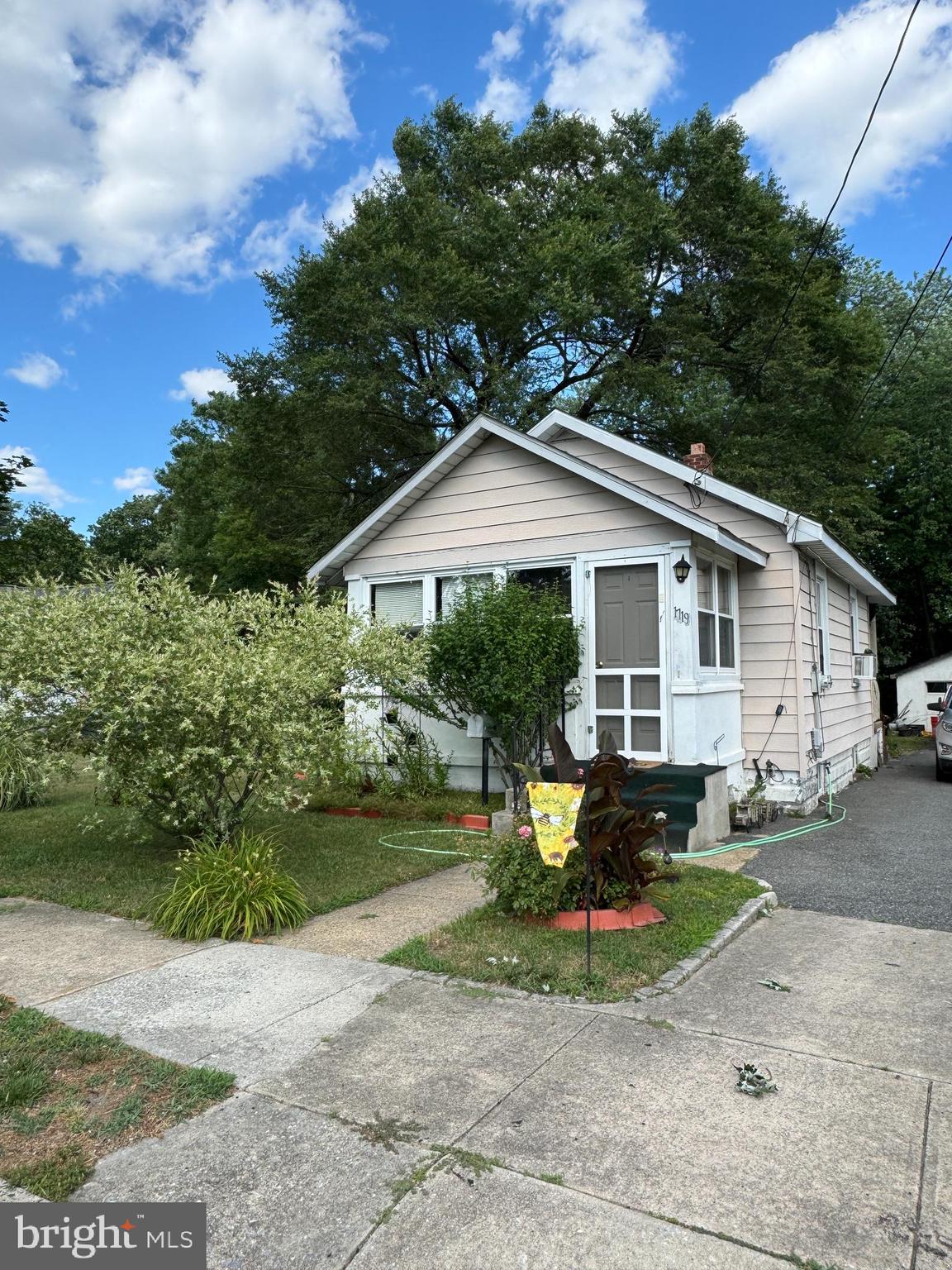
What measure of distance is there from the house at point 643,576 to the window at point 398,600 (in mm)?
23

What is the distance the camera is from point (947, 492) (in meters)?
24.2

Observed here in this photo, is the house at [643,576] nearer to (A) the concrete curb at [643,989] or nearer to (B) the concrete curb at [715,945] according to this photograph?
(B) the concrete curb at [715,945]

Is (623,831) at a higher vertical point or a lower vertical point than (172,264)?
lower

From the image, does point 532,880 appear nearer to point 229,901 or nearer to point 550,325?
point 229,901

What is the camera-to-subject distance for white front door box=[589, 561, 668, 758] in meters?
8.78

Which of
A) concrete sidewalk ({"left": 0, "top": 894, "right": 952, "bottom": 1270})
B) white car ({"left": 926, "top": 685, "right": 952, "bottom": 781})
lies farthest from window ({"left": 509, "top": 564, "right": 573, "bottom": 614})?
white car ({"left": 926, "top": 685, "right": 952, "bottom": 781})

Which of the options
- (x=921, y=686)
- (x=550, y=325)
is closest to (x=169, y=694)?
(x=550, y=325)

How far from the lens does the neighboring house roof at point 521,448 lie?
852cm

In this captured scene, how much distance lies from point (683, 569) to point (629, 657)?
1156mm

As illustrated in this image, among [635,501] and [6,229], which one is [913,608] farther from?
[6,229]

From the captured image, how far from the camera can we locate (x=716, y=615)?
30.3 feet

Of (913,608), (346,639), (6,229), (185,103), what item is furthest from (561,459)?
(913,608)

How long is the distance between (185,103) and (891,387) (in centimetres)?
2178

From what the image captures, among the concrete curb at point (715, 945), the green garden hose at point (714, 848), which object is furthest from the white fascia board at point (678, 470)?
the concrete curb at point (715, 945)
